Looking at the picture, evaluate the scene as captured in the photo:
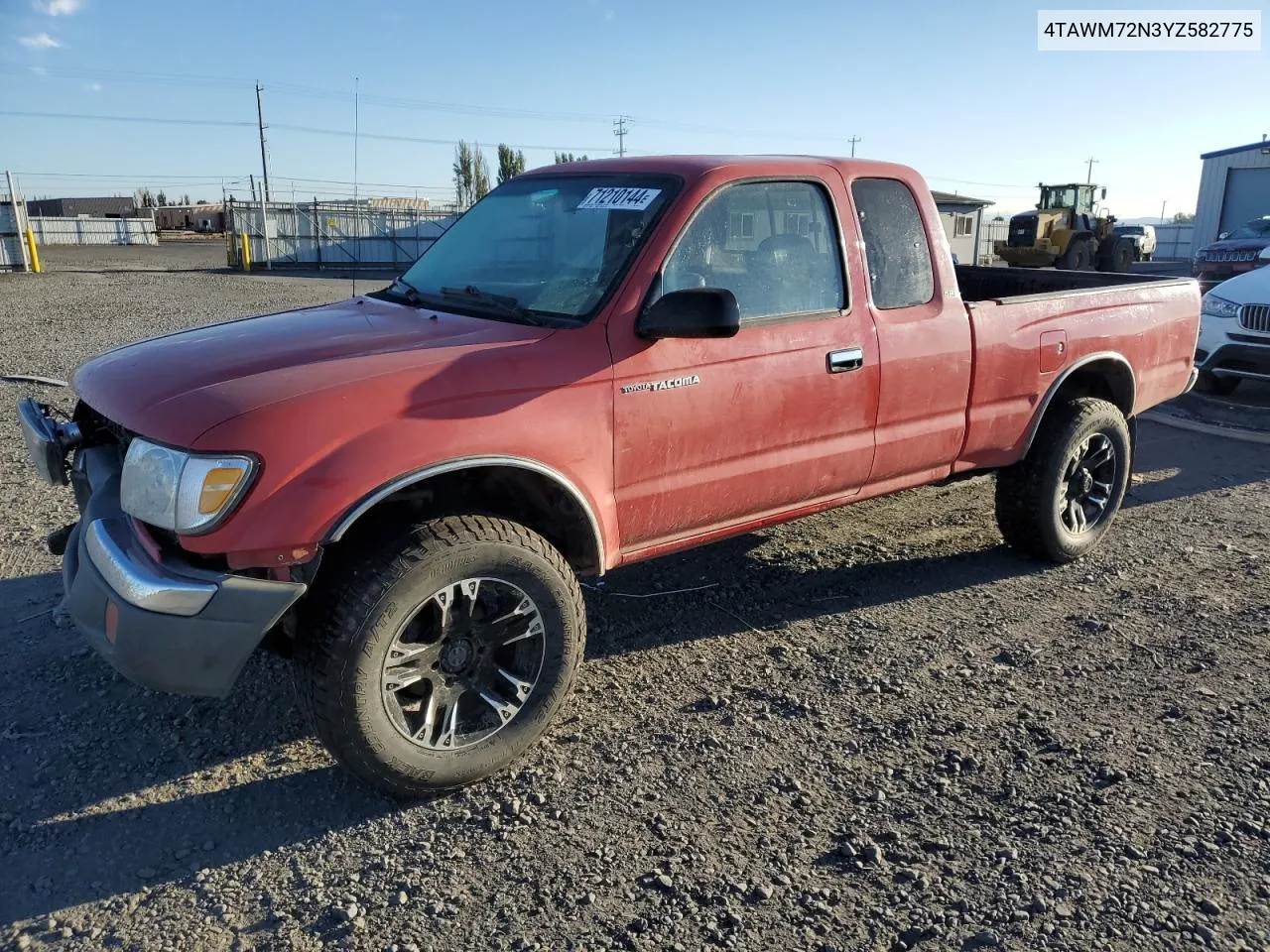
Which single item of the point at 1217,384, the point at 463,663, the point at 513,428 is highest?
the point at 513,428

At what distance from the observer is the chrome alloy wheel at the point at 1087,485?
16.0 feet

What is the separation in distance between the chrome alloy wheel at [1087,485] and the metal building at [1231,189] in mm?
32581

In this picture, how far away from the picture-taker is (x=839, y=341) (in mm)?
3783

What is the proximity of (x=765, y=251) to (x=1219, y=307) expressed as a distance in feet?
24.0

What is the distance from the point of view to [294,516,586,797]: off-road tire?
276 cm

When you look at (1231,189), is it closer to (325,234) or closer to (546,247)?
(325,234)

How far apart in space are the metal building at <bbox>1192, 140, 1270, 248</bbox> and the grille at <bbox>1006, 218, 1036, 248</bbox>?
9.88 m

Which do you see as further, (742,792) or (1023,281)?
(1023,281)

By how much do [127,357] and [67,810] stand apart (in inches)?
57.8

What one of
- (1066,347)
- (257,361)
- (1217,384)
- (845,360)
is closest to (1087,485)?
(1066,347)

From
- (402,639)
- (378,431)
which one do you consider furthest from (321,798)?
(378,431)

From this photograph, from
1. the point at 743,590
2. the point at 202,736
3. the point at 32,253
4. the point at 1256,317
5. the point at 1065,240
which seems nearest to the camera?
the point at 202,736

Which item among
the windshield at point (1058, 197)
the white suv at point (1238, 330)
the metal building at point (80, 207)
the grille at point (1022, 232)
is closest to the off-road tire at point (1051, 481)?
the white suv at point (1238, 330)

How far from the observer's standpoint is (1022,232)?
27.4 m
